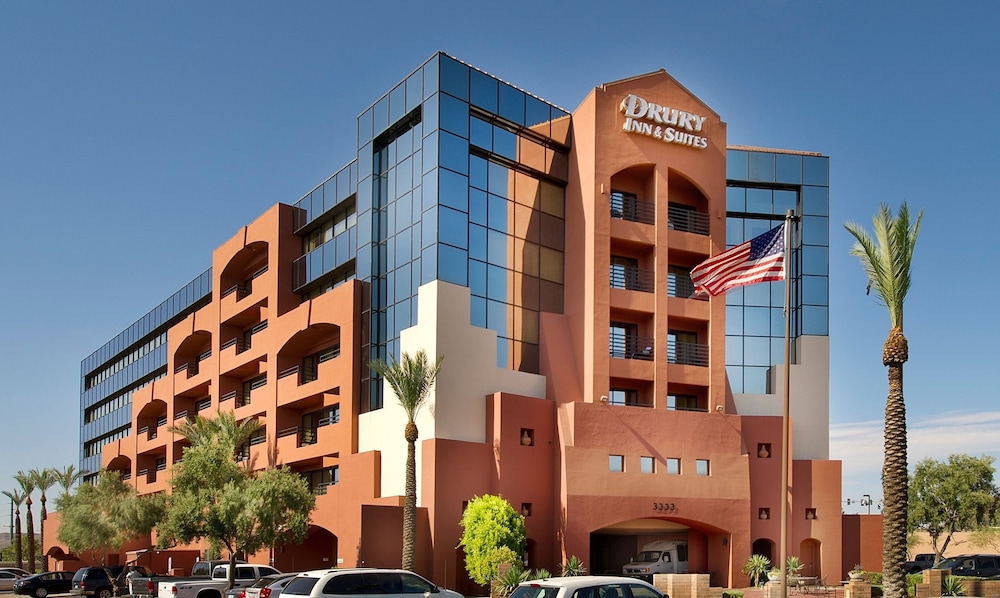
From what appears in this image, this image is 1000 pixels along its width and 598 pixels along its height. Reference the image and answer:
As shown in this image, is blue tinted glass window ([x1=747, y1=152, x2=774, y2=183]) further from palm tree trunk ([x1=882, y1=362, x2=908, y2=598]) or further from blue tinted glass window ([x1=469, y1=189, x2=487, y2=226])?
palm tree trunk ([x1=882, y1=362, x2=908, y2=598])

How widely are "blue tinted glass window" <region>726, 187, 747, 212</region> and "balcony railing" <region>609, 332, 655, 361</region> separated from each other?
11.3m

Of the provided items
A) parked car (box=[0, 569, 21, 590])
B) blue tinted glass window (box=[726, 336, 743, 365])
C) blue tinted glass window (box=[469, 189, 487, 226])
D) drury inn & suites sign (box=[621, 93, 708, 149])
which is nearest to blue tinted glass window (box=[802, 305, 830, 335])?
blue tinted glass window (box=[726, 336, 743, 365])

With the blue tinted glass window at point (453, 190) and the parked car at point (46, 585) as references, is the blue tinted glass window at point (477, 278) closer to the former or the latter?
the blue tinted glass window at point (453, 190)

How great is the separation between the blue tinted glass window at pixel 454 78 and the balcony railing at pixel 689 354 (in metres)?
15.5

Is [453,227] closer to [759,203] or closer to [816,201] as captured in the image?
[759,203]

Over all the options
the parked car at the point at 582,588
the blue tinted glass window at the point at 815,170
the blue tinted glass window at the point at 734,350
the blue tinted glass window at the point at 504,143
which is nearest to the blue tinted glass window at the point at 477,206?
the blue tinted glass window at the point at 504,143

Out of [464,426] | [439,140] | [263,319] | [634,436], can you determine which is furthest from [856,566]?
[263,319]

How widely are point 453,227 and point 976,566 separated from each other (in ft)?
89.4

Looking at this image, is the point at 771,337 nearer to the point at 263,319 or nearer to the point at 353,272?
the point at 353,272

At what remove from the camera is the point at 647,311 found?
151 ft

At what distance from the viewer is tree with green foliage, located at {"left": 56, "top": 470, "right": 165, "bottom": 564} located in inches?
2174

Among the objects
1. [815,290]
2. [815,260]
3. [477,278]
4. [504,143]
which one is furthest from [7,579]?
[815,260]

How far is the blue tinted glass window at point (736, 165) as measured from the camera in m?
53.4

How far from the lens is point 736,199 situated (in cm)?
5372
